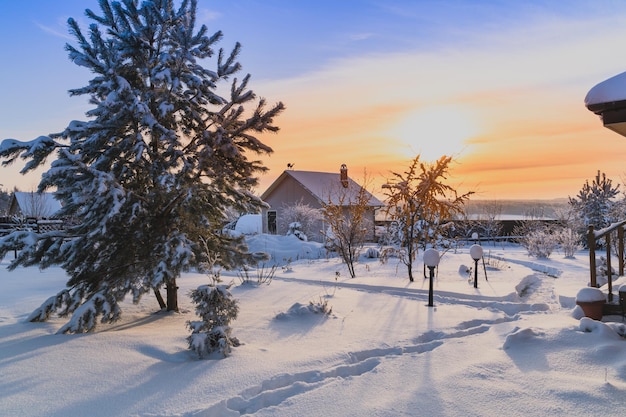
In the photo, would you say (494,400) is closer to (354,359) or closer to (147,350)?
(354,359)

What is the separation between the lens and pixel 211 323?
4.91 metres

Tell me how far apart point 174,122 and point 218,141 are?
1061 millimetres

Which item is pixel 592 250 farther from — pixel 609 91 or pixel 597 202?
pixel 597 202

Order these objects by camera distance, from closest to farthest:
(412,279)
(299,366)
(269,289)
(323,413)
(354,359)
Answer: (323,413) → (299,366) → (354,359) → (269,289) → (412,279)

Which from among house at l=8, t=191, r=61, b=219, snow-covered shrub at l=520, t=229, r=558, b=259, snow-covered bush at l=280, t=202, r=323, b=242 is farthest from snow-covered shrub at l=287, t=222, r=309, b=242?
house at l=8, t=191, r=61, b=219

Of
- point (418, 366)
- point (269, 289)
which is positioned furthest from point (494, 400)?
point (269, 289)

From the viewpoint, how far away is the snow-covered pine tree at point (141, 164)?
19.6ft

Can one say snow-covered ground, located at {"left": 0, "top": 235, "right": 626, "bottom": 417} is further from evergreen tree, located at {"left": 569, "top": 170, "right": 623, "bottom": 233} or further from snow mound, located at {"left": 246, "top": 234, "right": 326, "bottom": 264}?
evergreen tree, located at {"left": 569, "top": 170, "right": 623, "bottom": 233}

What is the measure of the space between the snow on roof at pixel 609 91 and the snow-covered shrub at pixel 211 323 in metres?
4.43

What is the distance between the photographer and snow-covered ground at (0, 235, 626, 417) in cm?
358

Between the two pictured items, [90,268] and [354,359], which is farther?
[90,268]

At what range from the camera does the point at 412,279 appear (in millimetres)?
11047

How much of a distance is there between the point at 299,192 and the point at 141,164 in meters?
22.8

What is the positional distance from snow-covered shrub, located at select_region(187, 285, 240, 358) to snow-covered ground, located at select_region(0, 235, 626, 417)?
0.16 meters
